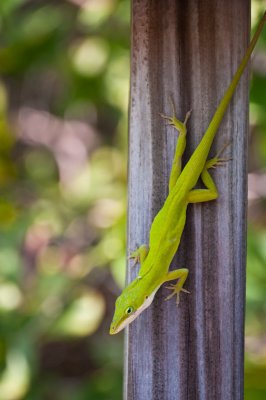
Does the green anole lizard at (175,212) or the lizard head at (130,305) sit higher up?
the green anole lizard at (175,212)

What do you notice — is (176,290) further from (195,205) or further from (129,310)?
(129,310)

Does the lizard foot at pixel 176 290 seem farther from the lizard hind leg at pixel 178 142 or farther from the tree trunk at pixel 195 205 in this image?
the lizard hind leg at pixel 178 142

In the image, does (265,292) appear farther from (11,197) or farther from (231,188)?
(11,197)

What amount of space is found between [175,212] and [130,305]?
0.41 metres

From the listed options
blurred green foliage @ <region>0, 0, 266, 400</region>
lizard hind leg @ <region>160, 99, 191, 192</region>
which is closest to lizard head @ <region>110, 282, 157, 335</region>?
lizard hind leg @ <region>160, 99, 191, 192</region>

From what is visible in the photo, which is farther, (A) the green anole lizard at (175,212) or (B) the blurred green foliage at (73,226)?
(B) the blurred green foliage at (73,226)

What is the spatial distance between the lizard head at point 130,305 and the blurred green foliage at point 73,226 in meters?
0.76

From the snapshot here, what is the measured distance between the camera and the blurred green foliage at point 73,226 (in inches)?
130

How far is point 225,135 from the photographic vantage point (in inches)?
59.2

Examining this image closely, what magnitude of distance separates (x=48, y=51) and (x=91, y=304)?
1367 millimetres

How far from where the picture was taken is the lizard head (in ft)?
5.60

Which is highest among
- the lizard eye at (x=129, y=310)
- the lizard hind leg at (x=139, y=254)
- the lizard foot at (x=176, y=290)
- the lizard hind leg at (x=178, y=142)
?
the lizard hind leg at (x=178, y=142)

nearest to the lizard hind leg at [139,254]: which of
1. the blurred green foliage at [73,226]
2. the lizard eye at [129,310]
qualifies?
the lizard eye at [129,310]

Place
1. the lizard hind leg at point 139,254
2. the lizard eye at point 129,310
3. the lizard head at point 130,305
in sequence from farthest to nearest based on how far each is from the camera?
the lizard eye at point 129,310 < the lizard head at point 130,305 < the lizard hind leg at point 139,254
